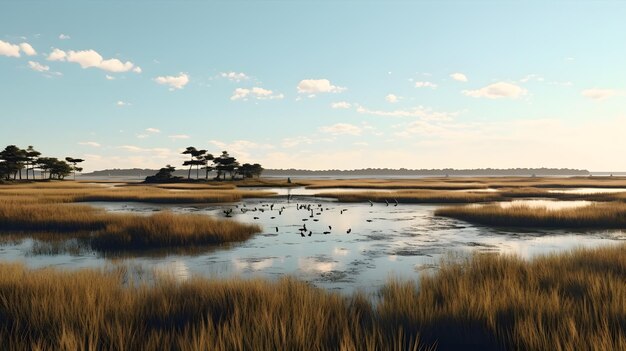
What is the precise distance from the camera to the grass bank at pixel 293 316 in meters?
6.88

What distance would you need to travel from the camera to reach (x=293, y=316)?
779cm

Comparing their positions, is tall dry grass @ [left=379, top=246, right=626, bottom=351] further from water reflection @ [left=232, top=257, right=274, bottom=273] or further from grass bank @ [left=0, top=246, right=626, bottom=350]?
water reflection @ [left=232, top=257, right=274, bottom=273]

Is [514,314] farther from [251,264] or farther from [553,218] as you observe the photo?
[553,218]

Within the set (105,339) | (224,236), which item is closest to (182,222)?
(224,236)

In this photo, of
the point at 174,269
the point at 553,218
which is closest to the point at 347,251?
the point at 174,269

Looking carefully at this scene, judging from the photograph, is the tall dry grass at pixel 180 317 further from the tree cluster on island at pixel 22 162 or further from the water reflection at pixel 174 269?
the tree cluster on island at pixel 22 162

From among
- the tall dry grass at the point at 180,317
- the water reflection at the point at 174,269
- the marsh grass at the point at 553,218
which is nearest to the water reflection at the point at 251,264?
the water reflection at the point at 174,269

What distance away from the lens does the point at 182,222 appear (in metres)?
22.3

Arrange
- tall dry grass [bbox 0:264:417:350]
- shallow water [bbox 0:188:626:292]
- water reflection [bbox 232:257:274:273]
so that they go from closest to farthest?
tall dry grass [bbox 0:264:417:350] < shallow water [bbox 0:188:626:292] < water reflection [bbox 232:257:274:273]

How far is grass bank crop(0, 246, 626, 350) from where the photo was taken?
6.88m

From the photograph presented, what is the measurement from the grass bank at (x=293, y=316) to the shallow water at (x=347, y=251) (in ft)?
8.80

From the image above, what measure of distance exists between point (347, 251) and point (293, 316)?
1045 centimetres

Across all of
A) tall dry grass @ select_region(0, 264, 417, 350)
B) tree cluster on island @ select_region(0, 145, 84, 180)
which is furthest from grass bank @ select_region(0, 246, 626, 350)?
tree cluster on island @ select_region(0, 145, 84, 180)

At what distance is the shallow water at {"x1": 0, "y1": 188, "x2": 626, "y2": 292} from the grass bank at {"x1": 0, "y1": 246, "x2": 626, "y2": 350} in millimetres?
2681
